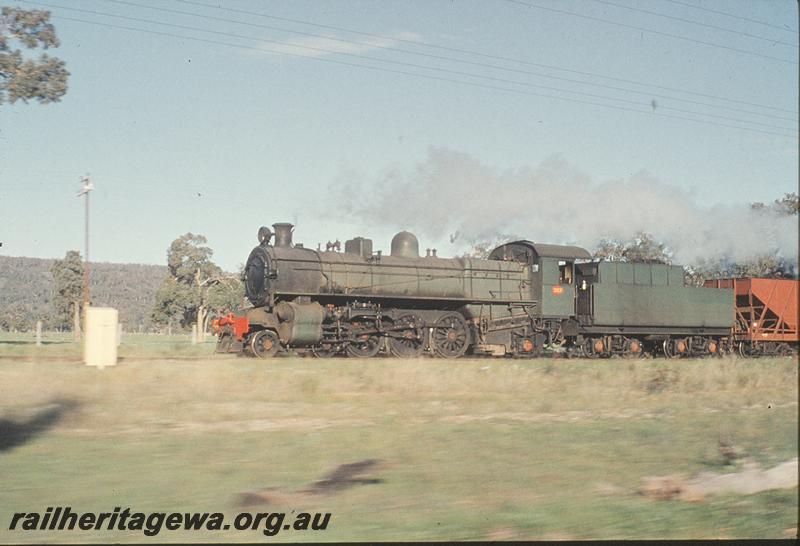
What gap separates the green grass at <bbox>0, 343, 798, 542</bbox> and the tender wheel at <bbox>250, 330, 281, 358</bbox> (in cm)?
516

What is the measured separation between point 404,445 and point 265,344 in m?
14.5

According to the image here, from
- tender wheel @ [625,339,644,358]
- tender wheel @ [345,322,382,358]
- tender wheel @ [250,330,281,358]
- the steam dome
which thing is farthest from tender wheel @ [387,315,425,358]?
tender wheel @ [625,339,644,358]

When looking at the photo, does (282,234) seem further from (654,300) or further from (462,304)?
(654,300)

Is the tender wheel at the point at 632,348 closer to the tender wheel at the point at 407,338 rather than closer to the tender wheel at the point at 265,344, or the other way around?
the tender wheel at the point at 407,338

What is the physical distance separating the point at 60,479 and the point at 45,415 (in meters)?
4.18

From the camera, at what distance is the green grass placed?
7863 mm

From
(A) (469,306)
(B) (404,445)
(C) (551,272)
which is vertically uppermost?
(C) (551,272)

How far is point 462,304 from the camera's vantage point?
28.4 meters

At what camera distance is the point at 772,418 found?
1479 cm

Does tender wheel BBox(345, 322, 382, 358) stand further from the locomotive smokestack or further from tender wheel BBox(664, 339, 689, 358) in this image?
tender wheel BBox(664, 339, 689, 358)

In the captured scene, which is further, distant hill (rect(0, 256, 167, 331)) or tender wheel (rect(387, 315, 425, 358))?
distant hill (rect(0, 256, 167, 331))

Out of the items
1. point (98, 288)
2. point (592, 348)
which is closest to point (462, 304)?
point (592, 348)

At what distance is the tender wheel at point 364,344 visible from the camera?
86.2ft

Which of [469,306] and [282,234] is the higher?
[282,234]
